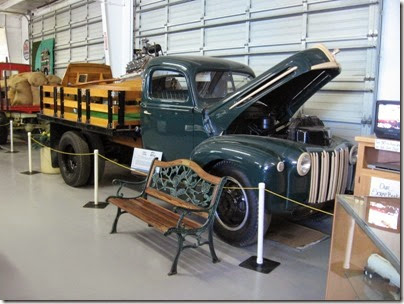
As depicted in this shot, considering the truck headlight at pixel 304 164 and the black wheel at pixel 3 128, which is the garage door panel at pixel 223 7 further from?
the black wheel at pixel 3 128

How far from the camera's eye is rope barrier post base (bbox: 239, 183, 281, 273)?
344 centimetres

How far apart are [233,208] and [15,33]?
52.2 ft

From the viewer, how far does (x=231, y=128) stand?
14.7ft

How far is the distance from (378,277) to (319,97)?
427 cm

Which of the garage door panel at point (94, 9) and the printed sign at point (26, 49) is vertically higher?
the garage door panel at point (94, 9)

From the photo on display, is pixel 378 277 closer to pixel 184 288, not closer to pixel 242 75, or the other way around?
pixel 184 288

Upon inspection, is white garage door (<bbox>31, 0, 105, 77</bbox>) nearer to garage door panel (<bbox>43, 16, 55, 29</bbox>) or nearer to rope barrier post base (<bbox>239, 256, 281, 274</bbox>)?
garage door panel (<bbox>43, 16, 55, 29</bbox>)

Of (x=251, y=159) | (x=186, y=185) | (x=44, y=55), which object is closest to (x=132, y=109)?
(x=186, y=185)

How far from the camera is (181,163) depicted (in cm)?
398

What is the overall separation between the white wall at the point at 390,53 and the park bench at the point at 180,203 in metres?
2.81

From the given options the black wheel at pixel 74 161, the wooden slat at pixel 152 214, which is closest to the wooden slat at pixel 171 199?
the wooden slat at pixel 152 214

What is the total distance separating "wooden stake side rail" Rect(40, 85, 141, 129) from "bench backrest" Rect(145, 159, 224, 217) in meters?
1.14

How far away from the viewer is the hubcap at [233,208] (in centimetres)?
388

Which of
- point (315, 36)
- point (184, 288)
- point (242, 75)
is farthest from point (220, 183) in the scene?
point (315, 36)
